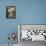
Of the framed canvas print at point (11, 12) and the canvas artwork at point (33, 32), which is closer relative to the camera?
the canvas artwork at point (33, 32)

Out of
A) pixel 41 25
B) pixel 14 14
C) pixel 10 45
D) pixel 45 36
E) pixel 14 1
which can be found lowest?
pixel 10 45

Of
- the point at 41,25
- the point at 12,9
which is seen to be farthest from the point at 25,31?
the point at 12,9

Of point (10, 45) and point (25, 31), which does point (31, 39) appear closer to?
point (25, 31)

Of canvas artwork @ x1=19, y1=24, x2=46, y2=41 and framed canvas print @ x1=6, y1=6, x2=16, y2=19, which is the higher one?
framed canvas print @ x1=6, y1=6, x2=16, y2=19

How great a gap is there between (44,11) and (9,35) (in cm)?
134

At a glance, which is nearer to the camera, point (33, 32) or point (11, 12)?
point (33, 32)

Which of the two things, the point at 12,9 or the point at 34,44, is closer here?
the point at 34,44

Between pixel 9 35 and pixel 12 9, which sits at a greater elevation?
pixel 12 9

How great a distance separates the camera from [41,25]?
3.94 m

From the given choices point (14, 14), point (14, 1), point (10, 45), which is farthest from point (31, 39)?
point (14, 1)

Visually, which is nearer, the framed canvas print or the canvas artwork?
the canvas artwork

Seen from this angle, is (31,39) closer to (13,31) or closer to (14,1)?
(13,31)

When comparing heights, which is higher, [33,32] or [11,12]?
[11,12]

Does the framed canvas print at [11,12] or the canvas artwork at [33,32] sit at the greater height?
the framed canvas print at [11,12]
